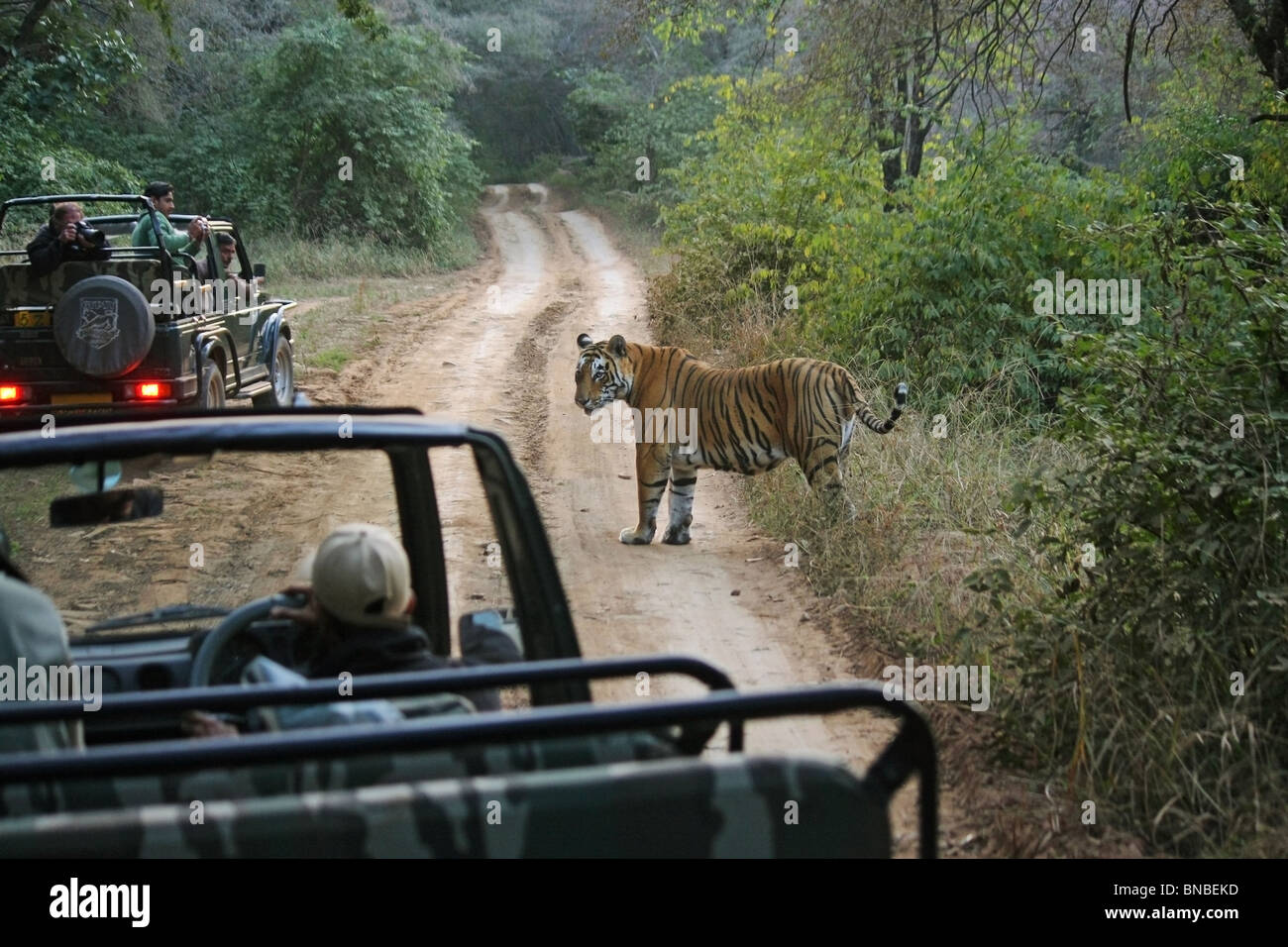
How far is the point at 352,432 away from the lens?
262cm

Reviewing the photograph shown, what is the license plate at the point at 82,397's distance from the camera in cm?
887

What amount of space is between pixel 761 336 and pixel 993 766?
7881 mm

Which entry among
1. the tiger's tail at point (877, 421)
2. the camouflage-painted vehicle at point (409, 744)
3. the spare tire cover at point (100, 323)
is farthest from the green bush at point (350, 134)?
the camouflage-painted vehicle at point (409, 744)

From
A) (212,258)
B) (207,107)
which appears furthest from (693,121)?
(212,258)

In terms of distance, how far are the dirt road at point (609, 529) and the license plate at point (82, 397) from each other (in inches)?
106

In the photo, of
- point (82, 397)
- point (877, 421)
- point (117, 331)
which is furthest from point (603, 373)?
point (82, 397)

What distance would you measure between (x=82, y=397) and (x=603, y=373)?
11.8 ft

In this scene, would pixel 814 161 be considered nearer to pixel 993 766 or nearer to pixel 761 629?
pixel 761 629

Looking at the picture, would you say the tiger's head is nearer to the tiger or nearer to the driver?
the tiger

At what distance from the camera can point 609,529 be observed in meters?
8.47

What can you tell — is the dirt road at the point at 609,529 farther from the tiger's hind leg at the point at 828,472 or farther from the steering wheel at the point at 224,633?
the steering wheel at the point at 224,633

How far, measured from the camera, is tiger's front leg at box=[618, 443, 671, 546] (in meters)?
8.06

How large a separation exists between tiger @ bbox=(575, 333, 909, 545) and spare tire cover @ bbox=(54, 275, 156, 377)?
2.89m

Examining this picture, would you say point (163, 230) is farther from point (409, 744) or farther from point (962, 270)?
point (409, 744)
